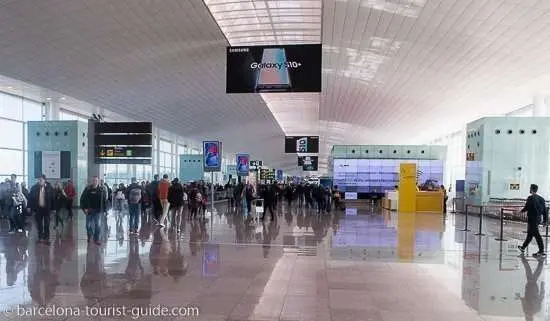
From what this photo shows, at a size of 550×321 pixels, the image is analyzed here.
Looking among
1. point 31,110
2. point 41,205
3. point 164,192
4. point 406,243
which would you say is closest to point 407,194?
point 406,243

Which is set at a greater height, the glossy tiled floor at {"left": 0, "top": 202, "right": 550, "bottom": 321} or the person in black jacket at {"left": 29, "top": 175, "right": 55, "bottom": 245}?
the person in black jacket at {"left": 29, "top": 175, "right": 55, "bottom": 245}

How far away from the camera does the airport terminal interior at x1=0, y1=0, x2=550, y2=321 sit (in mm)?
6754

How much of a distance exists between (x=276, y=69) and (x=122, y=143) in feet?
34.5

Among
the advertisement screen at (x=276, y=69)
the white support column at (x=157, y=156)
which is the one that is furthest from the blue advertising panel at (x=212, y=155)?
the white support column at (x=157, y=156)

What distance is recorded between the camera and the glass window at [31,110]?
90.4ft

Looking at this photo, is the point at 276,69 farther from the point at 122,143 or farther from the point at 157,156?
the point at 157,156

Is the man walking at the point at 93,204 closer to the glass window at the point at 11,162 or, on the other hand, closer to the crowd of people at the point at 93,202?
the crowd of people at the point at 93,202

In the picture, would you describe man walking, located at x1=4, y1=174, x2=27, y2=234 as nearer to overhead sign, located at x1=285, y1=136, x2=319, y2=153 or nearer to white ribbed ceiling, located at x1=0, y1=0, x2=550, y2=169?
white ribbed ceiling, located at x1=0, y1=0, x2=550, y2=169

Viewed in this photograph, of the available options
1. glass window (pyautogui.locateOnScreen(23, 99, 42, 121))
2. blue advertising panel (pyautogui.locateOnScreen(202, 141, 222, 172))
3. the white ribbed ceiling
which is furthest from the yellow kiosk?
glass window (pyautogui.locateOnScreen(23, 99, 42, 121))

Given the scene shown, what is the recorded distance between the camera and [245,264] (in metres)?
8.88

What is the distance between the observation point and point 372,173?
126ft

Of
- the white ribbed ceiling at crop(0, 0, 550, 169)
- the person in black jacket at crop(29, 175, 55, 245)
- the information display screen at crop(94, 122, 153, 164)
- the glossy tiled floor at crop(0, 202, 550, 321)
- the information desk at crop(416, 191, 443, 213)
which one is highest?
the white ribbed ceiling at crop(0, 0, 550, 169)

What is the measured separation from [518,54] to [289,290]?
18.9 m

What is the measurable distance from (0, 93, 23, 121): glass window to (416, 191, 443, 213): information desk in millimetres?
22297
